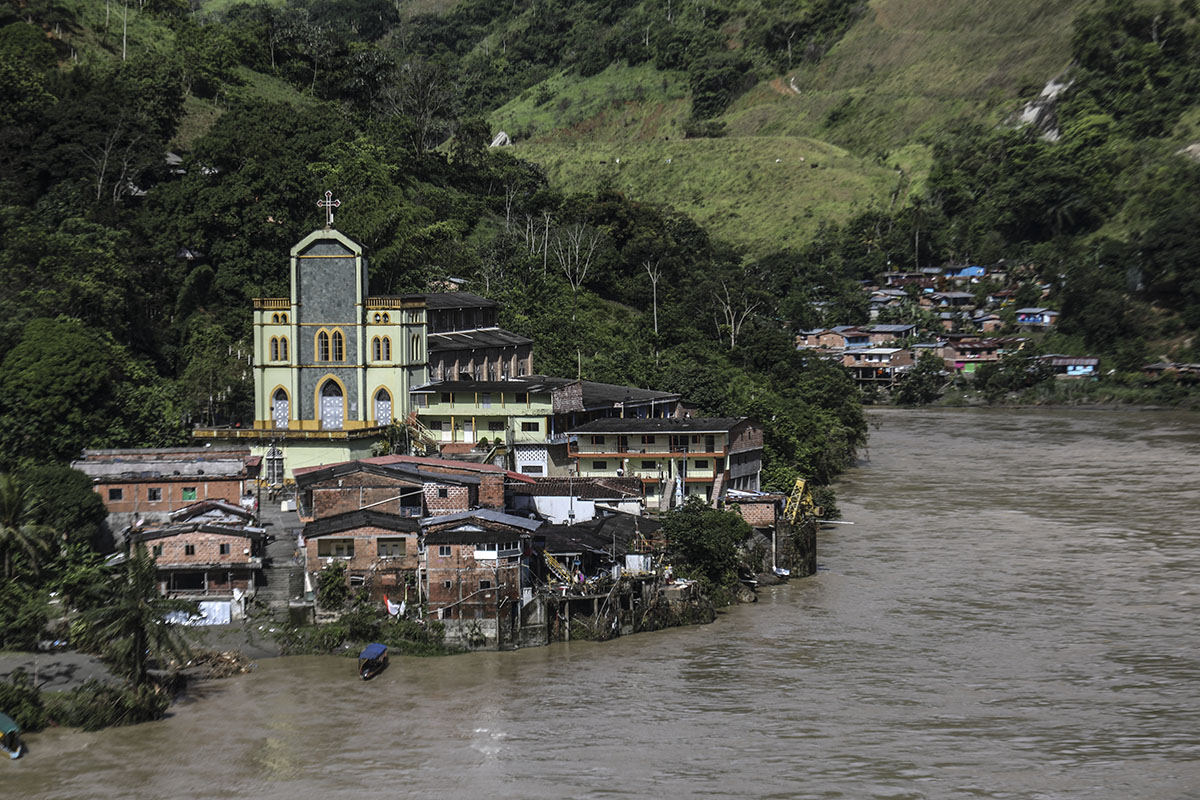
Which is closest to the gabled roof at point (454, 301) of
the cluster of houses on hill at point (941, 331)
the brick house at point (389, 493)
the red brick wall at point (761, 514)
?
the red brick wall at point (761, 514)

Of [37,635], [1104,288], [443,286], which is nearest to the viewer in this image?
[37,635]

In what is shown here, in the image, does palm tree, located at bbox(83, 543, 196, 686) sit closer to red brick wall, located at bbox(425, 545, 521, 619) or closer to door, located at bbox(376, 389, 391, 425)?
red brick wall, located at bbox(425, 545, 521, 619)

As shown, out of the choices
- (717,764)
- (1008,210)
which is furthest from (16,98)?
(1008,210)

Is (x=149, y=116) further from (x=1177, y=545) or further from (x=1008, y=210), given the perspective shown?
(x=1008, y=210)

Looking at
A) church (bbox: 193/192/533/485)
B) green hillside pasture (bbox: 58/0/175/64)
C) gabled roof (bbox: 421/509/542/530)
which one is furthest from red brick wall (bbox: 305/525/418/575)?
green hillside pasture (bbox: 58/0/175/64)

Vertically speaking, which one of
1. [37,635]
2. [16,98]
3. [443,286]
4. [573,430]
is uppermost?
[16,98]

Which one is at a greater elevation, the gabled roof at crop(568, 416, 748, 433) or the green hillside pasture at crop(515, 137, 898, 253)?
the green hillside pasture at crop(515, 137, 898, 253)

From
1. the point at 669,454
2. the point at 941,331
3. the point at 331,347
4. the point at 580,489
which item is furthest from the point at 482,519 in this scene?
the point at 941,331
